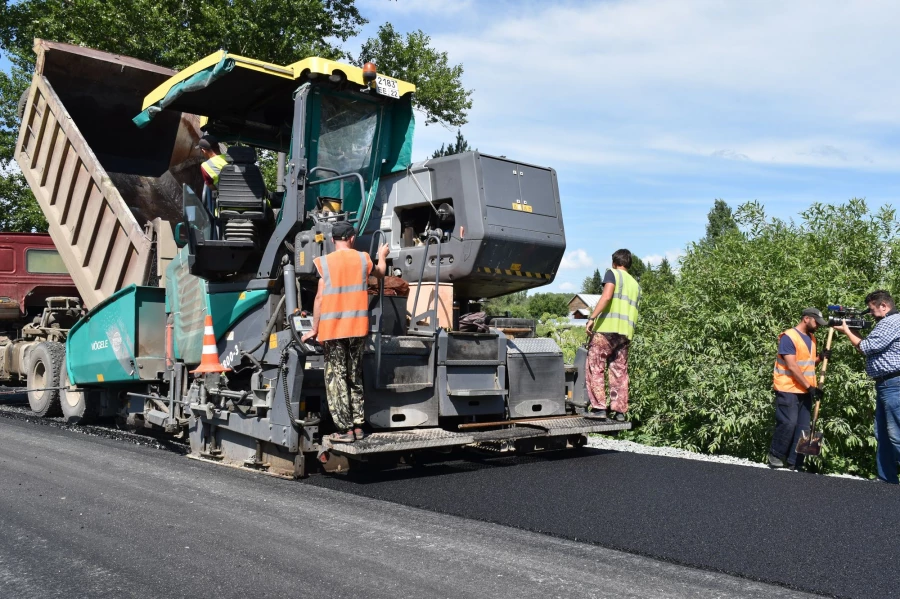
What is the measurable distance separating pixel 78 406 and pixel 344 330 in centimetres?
435

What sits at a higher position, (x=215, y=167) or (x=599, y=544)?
(x=215, y=167)

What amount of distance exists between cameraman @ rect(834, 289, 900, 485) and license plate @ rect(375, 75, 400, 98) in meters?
3.74

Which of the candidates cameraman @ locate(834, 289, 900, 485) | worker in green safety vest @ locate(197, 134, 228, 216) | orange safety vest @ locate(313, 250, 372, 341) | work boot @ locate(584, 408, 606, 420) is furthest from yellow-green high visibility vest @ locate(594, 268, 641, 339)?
worker in green safety vest @ locate(197, 134, 228, 216)

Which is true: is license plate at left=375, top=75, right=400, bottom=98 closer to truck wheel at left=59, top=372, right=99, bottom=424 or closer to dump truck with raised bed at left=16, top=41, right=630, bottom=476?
dump truck with raised bed at left=16, top=41, right=630, bottom=476

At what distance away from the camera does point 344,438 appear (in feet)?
16.1

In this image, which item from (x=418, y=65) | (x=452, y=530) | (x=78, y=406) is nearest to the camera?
(x=452, y=530)

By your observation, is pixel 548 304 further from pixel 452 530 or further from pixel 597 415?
pixel 452 530

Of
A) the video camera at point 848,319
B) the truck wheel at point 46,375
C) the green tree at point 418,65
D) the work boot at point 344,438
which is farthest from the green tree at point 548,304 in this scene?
the work boot at point 344,438

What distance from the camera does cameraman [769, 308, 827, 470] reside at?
620 centimetres

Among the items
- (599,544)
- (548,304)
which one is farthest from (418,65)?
(548,304)

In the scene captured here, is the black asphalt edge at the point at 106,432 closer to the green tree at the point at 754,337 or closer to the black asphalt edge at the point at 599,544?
the black asphalt edge at the point at 599,544

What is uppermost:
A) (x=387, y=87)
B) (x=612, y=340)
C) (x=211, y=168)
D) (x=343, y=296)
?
(x=387, y=87)

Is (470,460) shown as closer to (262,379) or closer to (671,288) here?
(262,379)

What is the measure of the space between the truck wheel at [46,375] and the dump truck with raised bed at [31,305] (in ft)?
0.04
